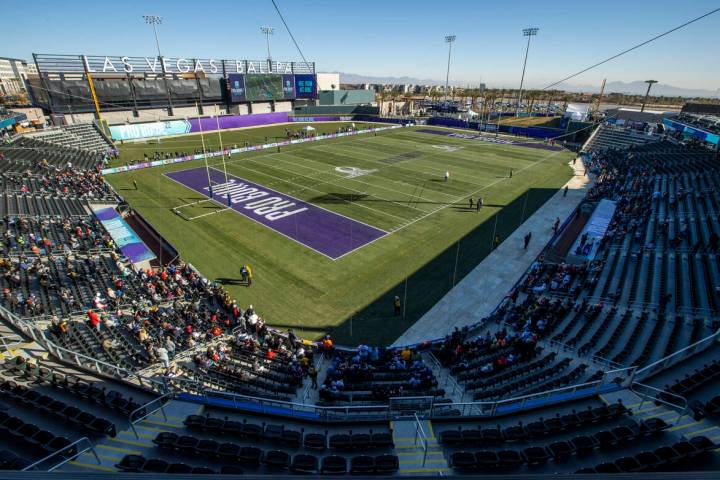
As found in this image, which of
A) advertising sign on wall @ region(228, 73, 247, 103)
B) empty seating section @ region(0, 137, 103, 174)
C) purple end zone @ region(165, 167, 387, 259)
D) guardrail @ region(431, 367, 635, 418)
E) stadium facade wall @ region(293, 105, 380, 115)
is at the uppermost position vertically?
advertising sign on wall @ region(228, 73, 247, 103)

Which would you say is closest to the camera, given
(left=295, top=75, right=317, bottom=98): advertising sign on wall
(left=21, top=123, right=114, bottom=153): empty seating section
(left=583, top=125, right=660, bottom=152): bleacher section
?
(left=21, top=123, right=114, bottom=153): empty seating section

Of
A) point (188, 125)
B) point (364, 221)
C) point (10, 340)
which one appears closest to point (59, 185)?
point (10, 340)

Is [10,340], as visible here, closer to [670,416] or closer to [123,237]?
[123,237]

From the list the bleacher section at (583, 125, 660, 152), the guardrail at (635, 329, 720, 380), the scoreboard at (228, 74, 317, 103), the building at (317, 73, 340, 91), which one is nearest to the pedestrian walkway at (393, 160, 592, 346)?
the guardrail at (635, 329, 720, 380)

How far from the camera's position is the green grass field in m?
20.5

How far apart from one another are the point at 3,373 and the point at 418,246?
22796 millimetres

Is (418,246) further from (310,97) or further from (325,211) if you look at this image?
(310,97)

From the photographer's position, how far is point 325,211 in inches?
1307

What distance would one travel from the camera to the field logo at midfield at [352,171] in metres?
44.9

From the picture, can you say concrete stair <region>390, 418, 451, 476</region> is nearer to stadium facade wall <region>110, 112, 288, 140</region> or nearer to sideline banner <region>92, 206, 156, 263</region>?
sideline banner <region>92, 206, 156, 263</region>

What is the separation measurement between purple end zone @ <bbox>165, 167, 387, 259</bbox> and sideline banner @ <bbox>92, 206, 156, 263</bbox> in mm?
9084

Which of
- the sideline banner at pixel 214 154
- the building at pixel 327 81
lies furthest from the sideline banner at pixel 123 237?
the building at pixel 327 81

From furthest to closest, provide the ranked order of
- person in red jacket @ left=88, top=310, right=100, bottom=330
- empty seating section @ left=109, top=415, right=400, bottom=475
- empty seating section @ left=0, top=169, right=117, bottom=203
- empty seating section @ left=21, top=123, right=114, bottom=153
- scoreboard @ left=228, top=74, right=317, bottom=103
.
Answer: scoreboard @ left=228, top=74, right=317, bottom=103 < empty seating section @ left=21, top=123, right=114, bottom=153 < empty seating section @ left=0, top=169, right=117, bottom=203 < person in red jacket @ left=88, top=310, right=100, bottom=330 < empty seating section @ left=109, top=415, right=400, bottom=475

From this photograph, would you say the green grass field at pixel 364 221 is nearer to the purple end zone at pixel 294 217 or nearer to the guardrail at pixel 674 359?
the purple end zone at pixel 294 217
